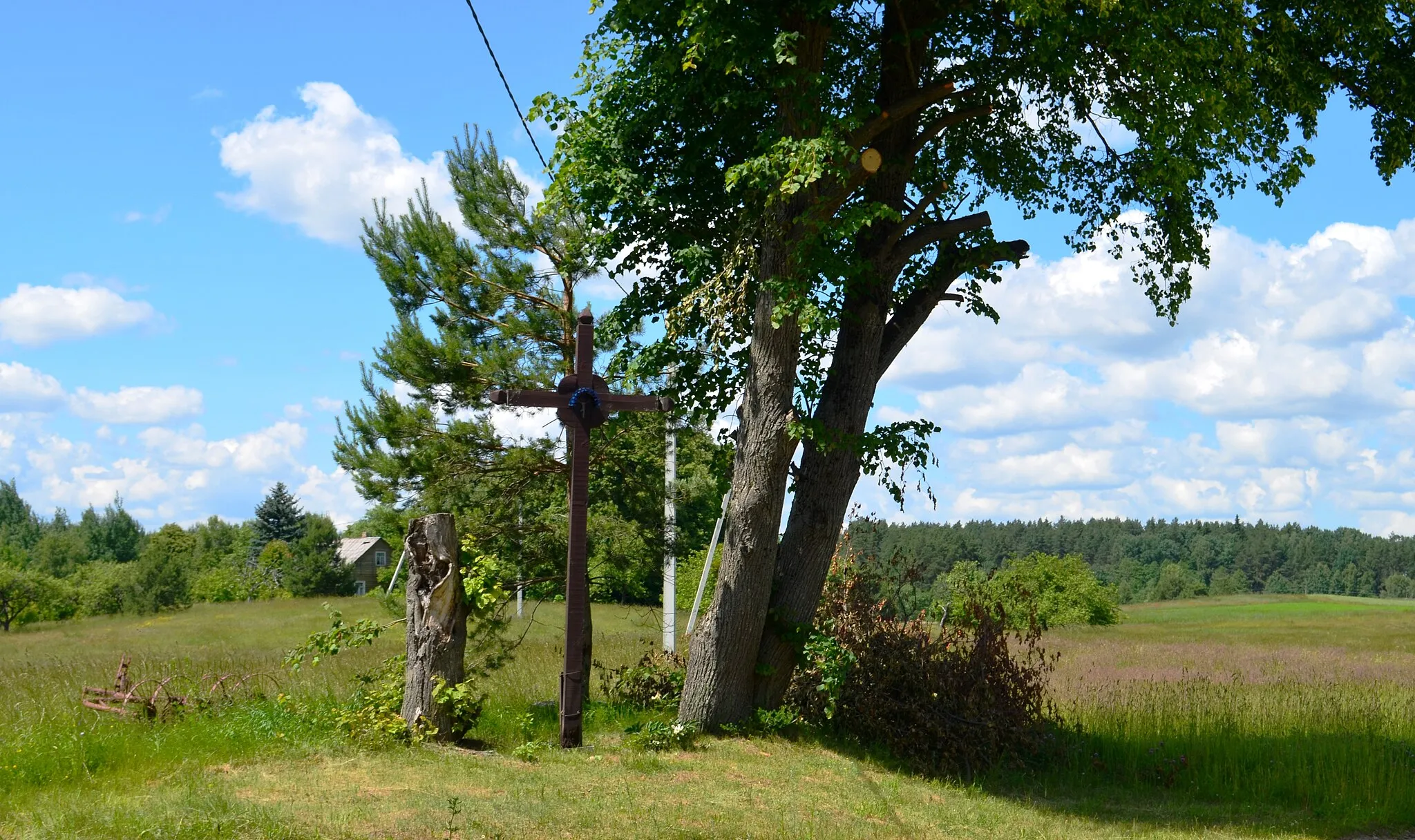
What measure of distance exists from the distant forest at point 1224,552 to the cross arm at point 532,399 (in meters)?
94.6

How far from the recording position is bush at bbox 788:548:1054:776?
12633mm

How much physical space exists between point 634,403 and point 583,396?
596 mm

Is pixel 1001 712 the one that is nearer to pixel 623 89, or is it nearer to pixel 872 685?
pixel 872 685

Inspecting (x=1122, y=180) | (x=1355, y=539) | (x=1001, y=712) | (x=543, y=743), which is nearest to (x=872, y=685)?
(x=1001, y=712)

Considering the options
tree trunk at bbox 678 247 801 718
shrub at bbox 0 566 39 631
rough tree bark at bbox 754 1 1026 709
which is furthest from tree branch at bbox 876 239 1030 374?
shrub at bbox 0 566 39 631

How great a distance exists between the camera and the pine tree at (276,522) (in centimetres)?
7619

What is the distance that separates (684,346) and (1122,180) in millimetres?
6845

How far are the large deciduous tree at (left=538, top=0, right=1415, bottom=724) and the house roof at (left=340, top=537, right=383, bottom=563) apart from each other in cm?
7588

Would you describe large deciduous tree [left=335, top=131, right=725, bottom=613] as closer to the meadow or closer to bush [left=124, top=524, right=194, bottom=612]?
the meadow

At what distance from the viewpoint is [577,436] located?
455 inches

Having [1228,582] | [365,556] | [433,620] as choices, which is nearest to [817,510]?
[433,620]

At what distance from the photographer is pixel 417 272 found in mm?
15805

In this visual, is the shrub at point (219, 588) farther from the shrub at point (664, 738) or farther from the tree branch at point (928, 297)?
the tree branch at point (928, 297)

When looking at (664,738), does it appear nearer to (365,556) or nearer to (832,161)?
(832,161)
